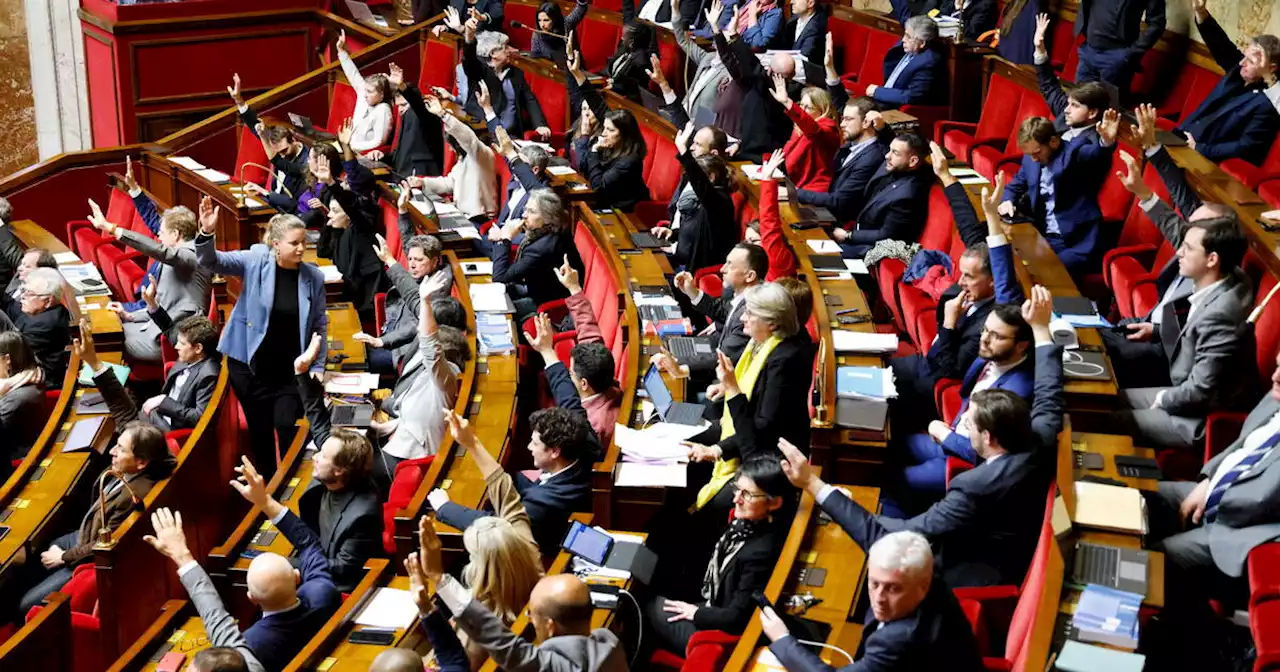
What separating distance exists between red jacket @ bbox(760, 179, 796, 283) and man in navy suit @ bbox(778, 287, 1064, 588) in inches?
42.7

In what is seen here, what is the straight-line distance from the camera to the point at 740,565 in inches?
94.6

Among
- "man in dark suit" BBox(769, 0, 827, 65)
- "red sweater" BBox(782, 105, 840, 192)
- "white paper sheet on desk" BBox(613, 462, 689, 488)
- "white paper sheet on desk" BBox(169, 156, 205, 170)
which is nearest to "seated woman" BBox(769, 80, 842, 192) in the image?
"red sweater" BBox(782, 105, 840, 192)

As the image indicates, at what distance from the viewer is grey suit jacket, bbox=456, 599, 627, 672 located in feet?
6.66

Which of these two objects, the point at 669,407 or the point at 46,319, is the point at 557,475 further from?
the point at 46,319

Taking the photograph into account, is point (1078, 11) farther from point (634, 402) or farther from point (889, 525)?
point (889, 525)

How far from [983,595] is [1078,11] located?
3038mm

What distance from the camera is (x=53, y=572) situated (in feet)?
10.4

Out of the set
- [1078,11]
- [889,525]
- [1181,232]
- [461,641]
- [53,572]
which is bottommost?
[53,572]

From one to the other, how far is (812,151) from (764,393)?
1.68 metres

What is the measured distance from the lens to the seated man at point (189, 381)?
143 inches

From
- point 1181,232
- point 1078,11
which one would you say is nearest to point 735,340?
point 1181,232

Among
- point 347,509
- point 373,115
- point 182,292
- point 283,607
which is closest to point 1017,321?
point 347,509

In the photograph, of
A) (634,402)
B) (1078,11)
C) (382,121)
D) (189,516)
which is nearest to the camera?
(634,402)

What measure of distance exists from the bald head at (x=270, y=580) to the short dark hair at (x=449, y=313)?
1.08 m
